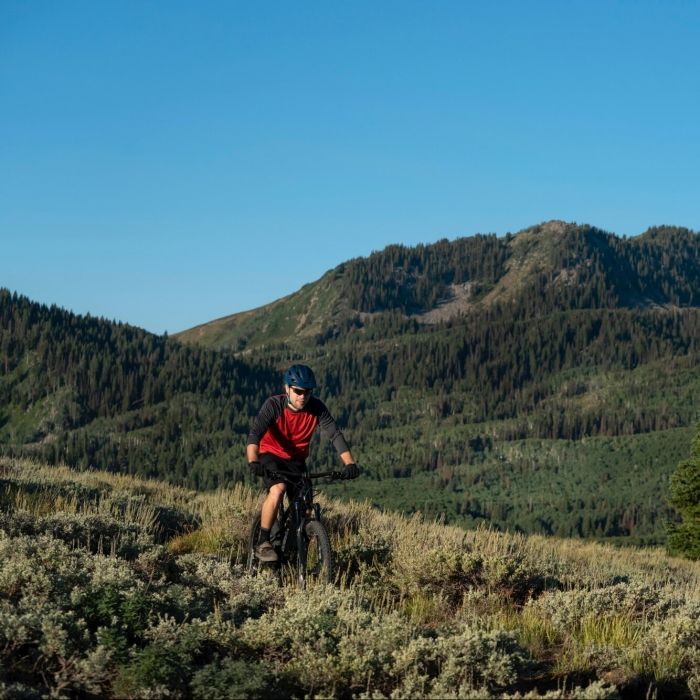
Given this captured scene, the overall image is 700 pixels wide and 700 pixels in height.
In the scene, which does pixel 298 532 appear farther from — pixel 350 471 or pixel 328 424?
pixel 328 424

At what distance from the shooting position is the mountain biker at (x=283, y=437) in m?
9.32

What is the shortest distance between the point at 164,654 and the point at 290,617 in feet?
4.48

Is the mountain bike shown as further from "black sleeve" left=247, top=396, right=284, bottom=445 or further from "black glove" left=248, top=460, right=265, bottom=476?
"black sleeve" left=247, top=396, right=284, bottom=445

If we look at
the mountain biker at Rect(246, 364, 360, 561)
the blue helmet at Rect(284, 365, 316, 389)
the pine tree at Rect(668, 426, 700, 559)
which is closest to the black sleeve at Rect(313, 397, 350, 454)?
the mountain biker at Rect(246, 364, 360, 561)

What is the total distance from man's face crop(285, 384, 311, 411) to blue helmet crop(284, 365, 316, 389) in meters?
0.05

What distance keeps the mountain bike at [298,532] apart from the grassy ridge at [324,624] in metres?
0.49

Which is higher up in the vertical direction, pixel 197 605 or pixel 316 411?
pixel 316 411

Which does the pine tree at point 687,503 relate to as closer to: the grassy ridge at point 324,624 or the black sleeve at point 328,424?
the grassy ridge at point 324,624

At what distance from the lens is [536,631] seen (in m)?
7.73

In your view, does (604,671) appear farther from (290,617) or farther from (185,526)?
(185,526)

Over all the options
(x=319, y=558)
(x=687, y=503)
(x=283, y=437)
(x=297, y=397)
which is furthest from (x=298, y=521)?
(x=687, y=503)

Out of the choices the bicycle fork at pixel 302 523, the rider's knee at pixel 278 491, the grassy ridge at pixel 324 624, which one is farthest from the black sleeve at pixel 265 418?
the grassy ridge at pixel 324 624

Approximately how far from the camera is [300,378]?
30.9 feet

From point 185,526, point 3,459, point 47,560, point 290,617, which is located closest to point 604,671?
point 290,617
